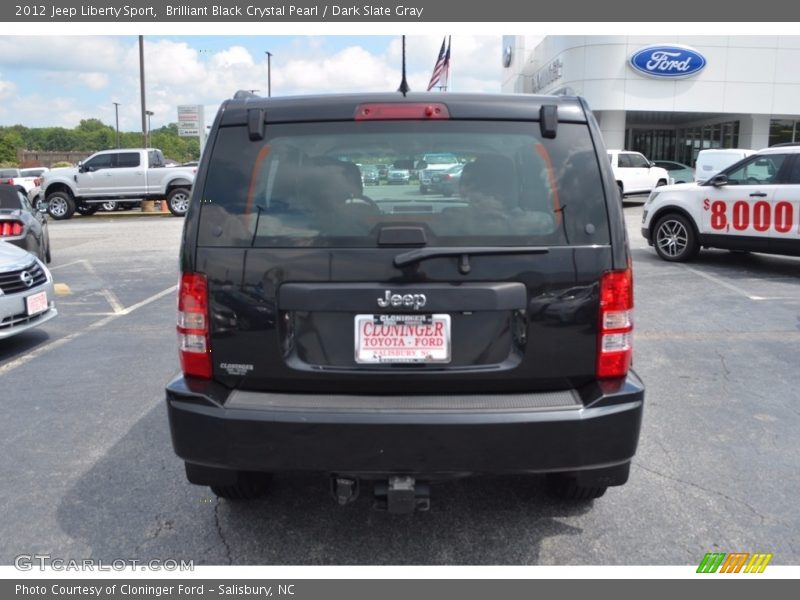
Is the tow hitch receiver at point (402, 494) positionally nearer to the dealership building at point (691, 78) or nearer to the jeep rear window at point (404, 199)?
the jeep rear window at point (404, 199)

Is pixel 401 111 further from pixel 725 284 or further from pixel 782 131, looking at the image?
pixel 782 131

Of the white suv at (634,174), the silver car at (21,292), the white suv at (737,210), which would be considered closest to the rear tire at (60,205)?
the white suv at (634,174)

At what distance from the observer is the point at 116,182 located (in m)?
23.6

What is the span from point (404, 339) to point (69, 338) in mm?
5549

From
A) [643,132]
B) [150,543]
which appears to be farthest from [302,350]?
[643,132]

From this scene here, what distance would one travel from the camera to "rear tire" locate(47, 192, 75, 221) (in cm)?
2373

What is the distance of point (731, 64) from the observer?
32625mm

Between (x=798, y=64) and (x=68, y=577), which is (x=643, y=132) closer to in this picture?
(x=798, y=64)

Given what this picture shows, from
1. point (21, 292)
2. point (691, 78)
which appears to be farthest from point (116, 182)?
point (691, 78)

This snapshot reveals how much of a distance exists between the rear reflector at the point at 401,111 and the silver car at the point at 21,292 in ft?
15.4

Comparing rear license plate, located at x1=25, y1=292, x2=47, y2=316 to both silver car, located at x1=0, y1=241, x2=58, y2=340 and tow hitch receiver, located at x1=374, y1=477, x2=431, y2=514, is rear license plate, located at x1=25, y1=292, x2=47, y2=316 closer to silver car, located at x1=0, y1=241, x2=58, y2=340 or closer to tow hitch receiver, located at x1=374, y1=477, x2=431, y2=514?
silver car, located at x1=0, y1=241, x2=58, y2=340

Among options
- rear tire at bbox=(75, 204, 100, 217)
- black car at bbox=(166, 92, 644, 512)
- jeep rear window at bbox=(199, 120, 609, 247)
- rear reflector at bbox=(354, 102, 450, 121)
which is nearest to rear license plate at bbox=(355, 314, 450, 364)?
black car at bbox=(166, 92, 644, 512)

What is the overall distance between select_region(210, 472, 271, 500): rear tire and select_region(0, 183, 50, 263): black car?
21.7ft

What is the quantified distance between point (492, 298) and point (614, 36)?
33.3 meters
